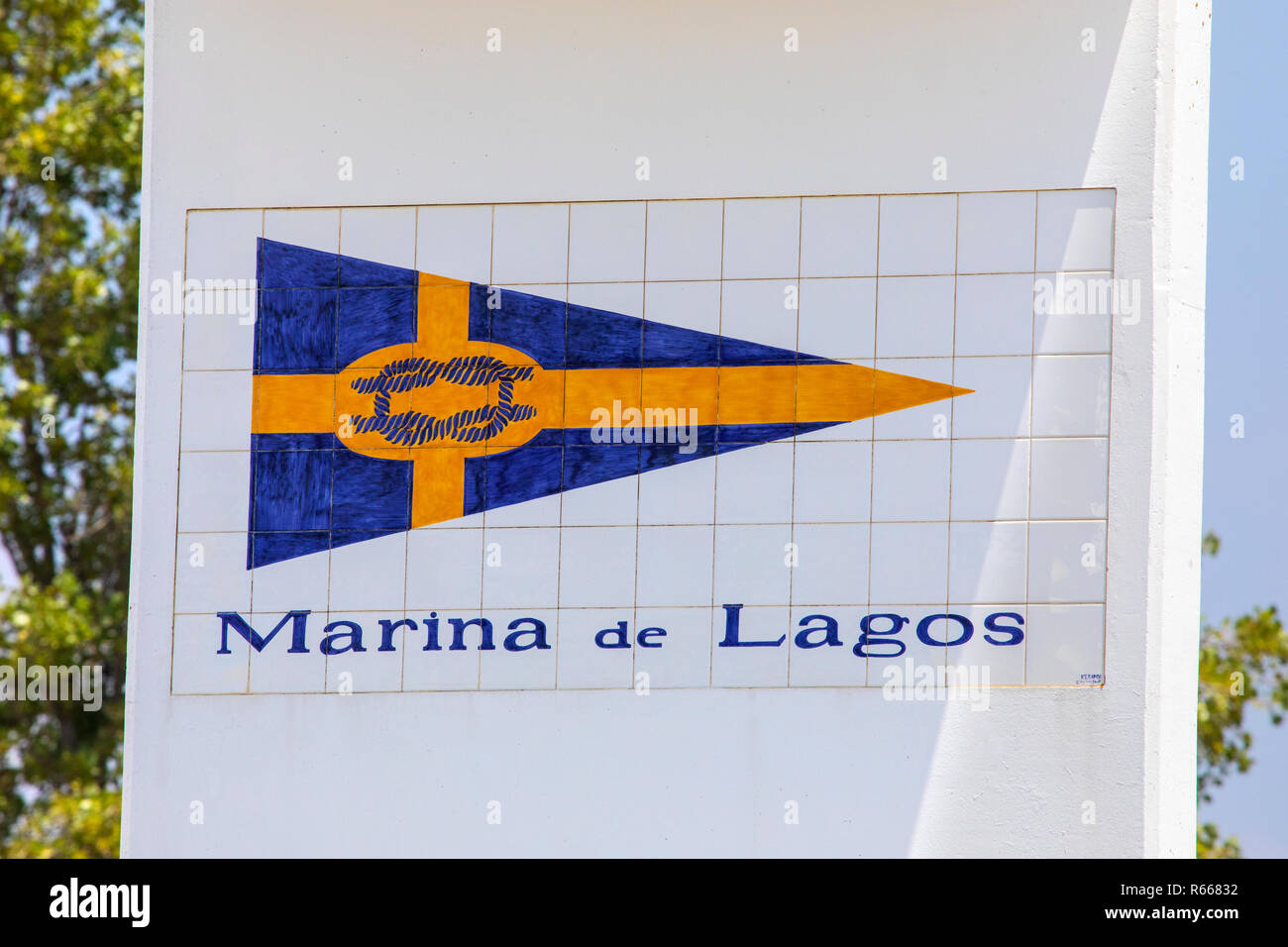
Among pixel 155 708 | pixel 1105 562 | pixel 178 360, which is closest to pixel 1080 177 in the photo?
pixel 1105 562

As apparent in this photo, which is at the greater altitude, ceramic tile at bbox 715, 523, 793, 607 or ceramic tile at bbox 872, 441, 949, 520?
ceramic tile at bbox 872, 441, 949, 520

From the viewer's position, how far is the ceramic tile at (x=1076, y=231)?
4.76 metres

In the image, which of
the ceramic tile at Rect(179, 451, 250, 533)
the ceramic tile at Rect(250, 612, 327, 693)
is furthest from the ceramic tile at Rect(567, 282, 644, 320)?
the ceramic tile at Rect(250, 612, 327, 693)

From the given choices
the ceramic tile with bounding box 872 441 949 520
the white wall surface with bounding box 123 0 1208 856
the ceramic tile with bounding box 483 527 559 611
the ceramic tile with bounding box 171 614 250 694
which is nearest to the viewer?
the white wall surface with bounding box 123 0 1208 856

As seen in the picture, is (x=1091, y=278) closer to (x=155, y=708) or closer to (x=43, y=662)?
(x=155, y=708)

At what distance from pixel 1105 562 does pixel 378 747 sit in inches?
87.9

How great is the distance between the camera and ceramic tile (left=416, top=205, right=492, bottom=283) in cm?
503

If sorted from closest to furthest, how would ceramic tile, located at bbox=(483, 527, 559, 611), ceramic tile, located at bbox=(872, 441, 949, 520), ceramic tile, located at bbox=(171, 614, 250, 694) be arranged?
ceramic tile, located at bbox=(872, 441, 949, 520) → ceramic tile, located at bbox=(483, 527, 559, 611) → ceramic tile, located at bbox=(171, 614, 250, 694)

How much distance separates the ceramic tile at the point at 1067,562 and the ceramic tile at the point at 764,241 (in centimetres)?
109

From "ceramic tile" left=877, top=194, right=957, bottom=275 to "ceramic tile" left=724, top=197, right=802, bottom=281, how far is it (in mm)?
270

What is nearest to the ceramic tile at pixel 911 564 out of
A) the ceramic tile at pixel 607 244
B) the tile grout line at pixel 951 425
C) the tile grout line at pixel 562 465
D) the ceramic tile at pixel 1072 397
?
the tile grout line at pixel 951 425

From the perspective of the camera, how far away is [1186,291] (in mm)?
4789

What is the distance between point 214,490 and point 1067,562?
2.62m

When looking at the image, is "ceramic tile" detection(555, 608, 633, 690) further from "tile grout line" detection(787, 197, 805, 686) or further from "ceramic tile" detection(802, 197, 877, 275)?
"ceramic tile" detection(802, 197, 877, 275)
